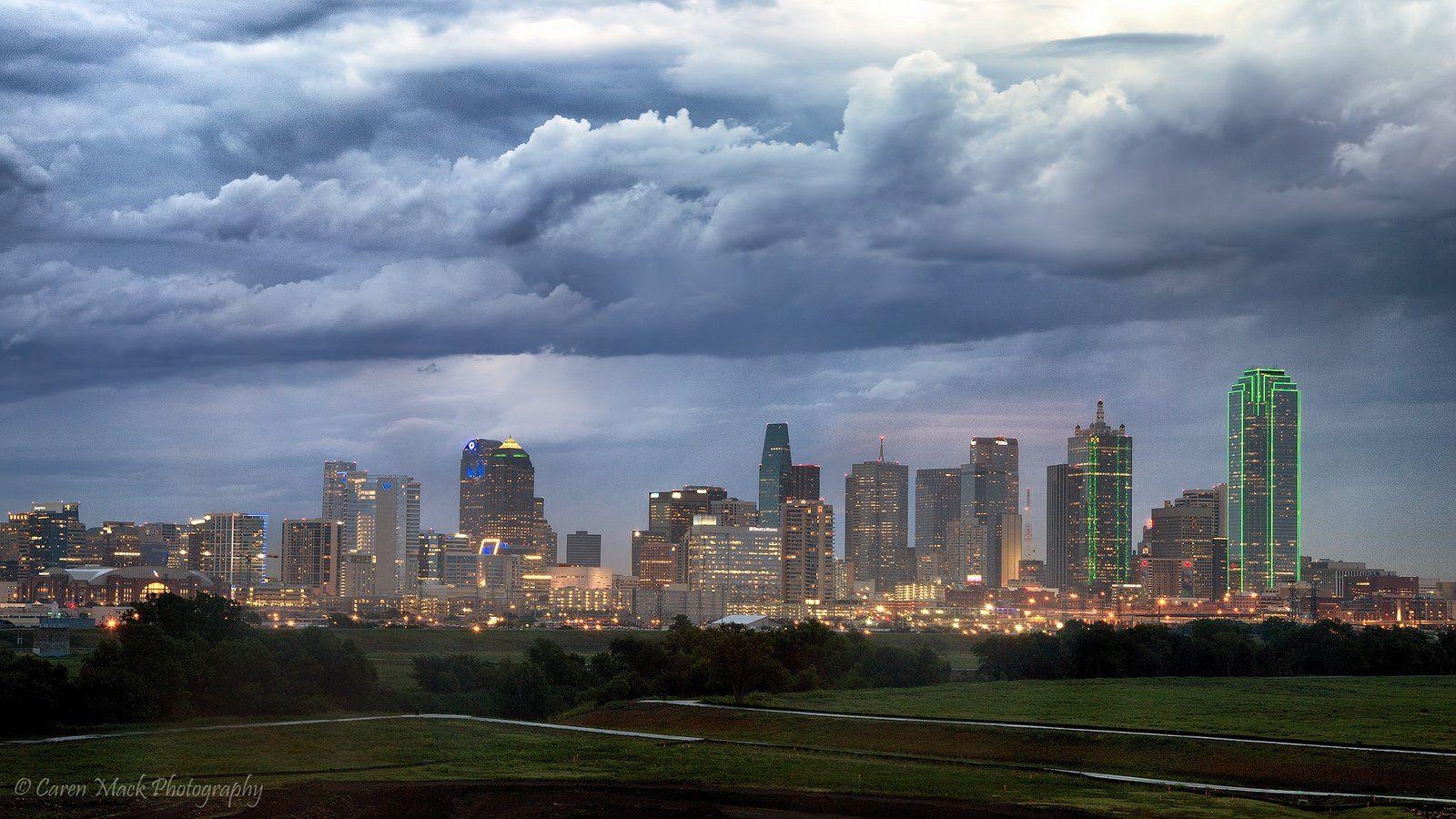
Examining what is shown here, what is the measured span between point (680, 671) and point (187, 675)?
128ft

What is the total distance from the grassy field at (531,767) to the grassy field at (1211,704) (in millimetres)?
17896

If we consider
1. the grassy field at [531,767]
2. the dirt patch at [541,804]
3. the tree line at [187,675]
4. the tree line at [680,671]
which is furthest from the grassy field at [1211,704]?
the tree line at [187,675]

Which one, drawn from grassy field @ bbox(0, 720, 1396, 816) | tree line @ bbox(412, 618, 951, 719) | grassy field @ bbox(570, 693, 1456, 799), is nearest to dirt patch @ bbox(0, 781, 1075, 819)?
grassy field @ bbox(0, 720, 1396, 816)

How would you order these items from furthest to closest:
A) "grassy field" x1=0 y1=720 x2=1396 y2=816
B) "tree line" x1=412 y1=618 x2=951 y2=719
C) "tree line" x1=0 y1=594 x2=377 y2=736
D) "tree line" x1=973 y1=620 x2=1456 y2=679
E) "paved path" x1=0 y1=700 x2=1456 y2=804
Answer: "tree line" x1=973 y1=620 x2=1456 y2=679
"tree line" x1=412 y1=618 x2=951 y2=719
"tree line" x1=0 y1=594 x2=377 y2=736
"paved path" x1=0 y1=700 x2=1456 y2=804
"grassy field" x1=0 y1=720 x2=1396 y2=816

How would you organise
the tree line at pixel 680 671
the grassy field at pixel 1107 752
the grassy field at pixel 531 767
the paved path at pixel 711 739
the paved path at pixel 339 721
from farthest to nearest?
1. the tree line at pixel 680 671
2. the paved path at pixel 339 721
3. the grassy field at pixel 1107 752
4. the paved path at pixel 711 739
5. the grassy field at pixel 531 767

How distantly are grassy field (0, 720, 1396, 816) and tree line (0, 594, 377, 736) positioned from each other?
11093mm

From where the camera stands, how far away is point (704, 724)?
8444cm

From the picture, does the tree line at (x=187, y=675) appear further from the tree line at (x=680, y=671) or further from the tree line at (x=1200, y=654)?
the tree line at (x=1200, y=654)

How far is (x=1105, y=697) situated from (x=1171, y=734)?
20861mm

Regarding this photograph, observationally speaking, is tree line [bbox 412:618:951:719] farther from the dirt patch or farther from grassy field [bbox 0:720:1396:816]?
the dirt patch

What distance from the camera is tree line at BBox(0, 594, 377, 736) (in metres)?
78.6

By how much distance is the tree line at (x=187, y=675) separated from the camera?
78.6 metres

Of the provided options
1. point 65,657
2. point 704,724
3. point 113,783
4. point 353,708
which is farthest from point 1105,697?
point 65,657

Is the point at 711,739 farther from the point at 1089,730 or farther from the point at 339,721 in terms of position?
the point at 339,721
